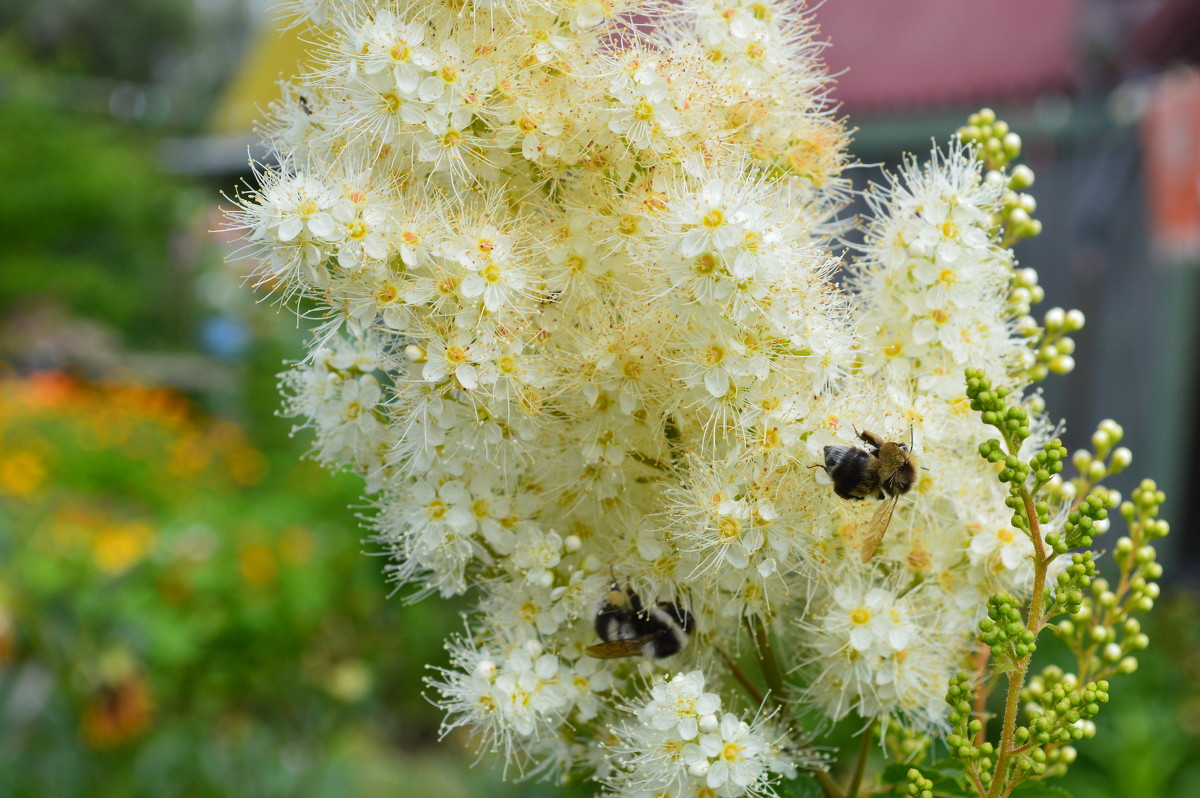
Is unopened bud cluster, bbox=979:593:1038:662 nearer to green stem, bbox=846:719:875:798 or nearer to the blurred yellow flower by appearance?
green stem, bbox=846:719:875:798

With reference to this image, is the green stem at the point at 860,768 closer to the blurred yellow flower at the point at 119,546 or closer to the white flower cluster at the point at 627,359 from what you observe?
the white flower cluster at the point at 627,359

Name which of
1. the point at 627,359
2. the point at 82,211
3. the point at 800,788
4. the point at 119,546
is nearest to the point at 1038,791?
the point at 800,788

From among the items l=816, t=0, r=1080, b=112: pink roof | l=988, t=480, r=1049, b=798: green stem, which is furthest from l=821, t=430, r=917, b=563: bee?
l=816, t=0, r=1080, b=112: pink roof

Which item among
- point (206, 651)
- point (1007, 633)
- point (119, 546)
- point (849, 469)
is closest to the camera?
point (1007, 633)

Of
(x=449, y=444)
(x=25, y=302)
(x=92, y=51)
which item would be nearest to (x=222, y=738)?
(x=449, y=444)

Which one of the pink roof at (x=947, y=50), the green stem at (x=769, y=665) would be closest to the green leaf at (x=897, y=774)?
the green stem at (x=769, y=665)

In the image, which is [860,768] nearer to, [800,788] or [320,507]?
[800,788]
